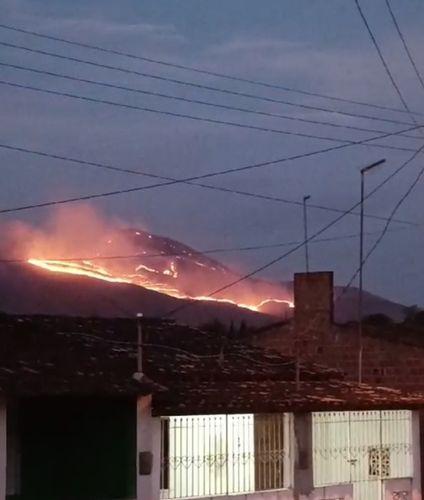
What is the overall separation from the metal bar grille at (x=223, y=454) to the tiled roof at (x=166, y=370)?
1.41 ft

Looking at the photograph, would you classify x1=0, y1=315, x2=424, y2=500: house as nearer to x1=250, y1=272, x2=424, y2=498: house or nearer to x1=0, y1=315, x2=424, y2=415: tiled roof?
x1=0, y1=315, x2=424, y2=415: tiled roof

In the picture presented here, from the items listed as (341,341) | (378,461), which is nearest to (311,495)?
(378,461)

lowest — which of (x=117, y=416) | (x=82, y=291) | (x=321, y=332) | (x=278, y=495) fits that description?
(x=278, y=495)

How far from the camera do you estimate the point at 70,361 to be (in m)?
16.3

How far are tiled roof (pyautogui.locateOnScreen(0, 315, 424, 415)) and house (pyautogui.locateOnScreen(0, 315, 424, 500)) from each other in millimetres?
28

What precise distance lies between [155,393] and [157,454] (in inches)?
34.6

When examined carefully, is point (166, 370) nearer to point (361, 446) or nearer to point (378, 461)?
point (361, 446)

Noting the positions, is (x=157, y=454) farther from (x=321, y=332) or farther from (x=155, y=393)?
(x=321, y=332)

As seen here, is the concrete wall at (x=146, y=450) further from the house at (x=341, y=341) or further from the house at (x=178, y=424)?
the house at (x=341, y=341)

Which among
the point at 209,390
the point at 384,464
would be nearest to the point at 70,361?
the point at 209,390

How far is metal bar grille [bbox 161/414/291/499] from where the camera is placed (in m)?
16.9

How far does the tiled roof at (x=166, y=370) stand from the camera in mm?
15406

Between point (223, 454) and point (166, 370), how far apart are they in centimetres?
180

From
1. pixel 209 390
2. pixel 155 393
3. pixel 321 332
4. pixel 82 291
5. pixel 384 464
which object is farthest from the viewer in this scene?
pixel 82 291
